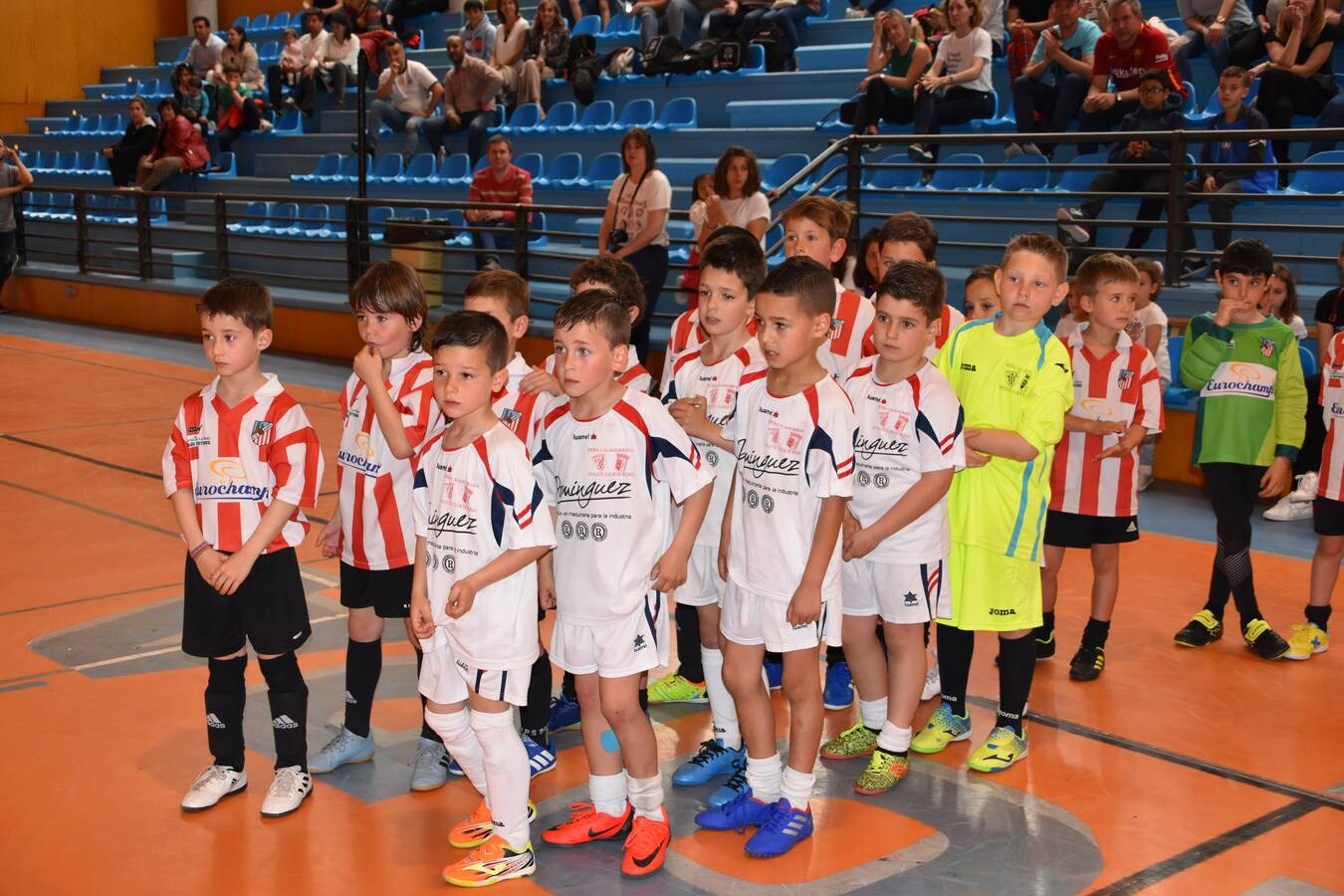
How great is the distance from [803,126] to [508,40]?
414cm

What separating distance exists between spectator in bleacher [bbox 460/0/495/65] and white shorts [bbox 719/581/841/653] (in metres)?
12.3

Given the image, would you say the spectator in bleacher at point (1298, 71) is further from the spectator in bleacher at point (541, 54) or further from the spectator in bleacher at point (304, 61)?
the spectator in bleacher at point (304, 61)

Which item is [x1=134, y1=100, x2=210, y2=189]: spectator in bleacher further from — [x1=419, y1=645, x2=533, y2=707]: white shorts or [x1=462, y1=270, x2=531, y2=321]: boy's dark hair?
[x1=419, y1=645, x2=533, y2=707]: white shorts

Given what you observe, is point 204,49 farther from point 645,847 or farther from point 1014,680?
point 645,847

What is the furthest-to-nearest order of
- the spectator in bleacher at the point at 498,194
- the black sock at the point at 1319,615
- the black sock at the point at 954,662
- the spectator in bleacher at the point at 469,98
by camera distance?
the spectator in bleacher at the point at 469,98 < the spectator in bleacher at the point at 498,194 < the black sock at the point at 1319,615 < the black sock at the point at 954,662

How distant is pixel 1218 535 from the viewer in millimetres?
5129

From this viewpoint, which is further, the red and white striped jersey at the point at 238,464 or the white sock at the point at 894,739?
the white sock at the point at 894,739

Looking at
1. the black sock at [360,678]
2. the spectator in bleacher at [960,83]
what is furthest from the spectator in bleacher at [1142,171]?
the black sock at [360,678]

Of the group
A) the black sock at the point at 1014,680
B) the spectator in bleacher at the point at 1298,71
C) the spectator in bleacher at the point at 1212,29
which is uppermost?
the spectator in bleacher at the point at 1212,29

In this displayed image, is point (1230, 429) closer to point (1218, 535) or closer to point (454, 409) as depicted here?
point (1218, 535)

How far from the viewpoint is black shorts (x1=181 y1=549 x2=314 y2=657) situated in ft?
12.0

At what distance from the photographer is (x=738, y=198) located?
7.65m

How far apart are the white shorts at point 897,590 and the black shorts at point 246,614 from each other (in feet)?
5.12

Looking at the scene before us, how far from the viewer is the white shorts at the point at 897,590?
12.6 feet
